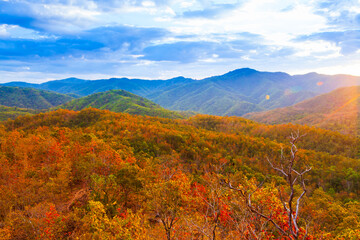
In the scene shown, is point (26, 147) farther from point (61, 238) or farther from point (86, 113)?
point (86, 113)

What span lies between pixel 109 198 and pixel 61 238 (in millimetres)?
9300

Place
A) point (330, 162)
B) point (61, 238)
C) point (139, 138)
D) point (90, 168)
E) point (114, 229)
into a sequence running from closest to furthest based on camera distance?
1. point (114, 229)
2. point (61, 238)
3. point (90, 168)
4. point (139, 138)
5. point (330, 162)

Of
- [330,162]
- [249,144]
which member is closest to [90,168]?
[249,144]

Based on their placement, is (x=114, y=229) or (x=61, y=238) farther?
(x=61, y=238)

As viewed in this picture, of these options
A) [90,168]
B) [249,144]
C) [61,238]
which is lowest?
[249,144]

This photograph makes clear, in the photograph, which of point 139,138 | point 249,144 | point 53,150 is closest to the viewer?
point 53,150

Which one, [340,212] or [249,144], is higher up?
[340,212]

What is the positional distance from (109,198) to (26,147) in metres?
39.7

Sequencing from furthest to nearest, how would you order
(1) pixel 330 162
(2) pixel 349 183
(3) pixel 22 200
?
1. (1) pixel 330 162
2. (2) pixel 349 183
3. (3) pixel 22 200

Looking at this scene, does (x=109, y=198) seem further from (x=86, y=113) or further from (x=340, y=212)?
(x=86, y=113)

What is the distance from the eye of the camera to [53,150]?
2138 inches

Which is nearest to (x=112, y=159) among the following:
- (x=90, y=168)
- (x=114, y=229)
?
(x=90, y=168)

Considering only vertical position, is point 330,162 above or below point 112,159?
below

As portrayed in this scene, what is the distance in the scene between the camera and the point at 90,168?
44.6 metres
